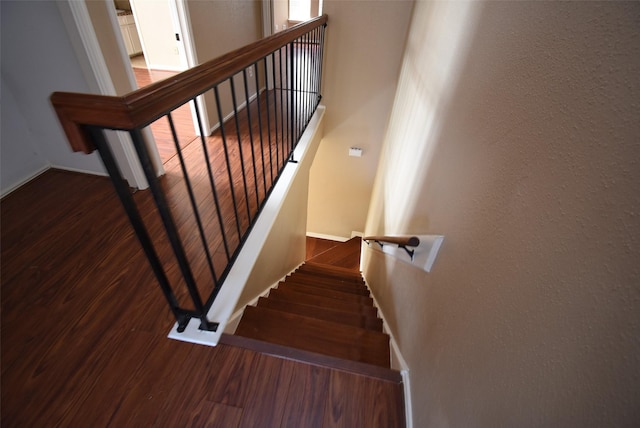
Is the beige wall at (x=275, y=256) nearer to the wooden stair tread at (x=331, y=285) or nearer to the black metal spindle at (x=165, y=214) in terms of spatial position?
the wooden stair tread at (x=331, y=285)

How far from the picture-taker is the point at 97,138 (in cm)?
65

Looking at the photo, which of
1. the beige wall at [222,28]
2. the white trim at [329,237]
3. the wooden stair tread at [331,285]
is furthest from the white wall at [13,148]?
the white trim at [329,237]

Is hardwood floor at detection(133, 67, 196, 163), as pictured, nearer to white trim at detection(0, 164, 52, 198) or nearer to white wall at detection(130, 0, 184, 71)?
white trim at detection(0, 164, 52, 198)

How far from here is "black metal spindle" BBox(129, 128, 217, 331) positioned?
704mm

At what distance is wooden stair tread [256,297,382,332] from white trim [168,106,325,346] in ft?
1.63

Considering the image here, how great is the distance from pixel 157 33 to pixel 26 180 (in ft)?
13.1

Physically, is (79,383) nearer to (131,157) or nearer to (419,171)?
(131,157)

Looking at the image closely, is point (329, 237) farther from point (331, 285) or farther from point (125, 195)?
point (125, 195)

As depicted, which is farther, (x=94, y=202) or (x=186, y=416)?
(x=94, y=202)

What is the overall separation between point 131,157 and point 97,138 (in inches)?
63.8

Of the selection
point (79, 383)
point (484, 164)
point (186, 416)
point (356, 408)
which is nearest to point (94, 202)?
point (79, 383)

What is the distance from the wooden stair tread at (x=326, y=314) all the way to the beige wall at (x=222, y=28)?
2009 millimetres

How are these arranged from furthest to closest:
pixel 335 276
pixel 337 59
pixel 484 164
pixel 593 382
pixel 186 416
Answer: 1. pixel 335 276
2. pixel 337 59
3. pixel 186 416
4. pixel 484 164
5. pixel 593 382

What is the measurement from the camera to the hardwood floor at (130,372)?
1001 mm
